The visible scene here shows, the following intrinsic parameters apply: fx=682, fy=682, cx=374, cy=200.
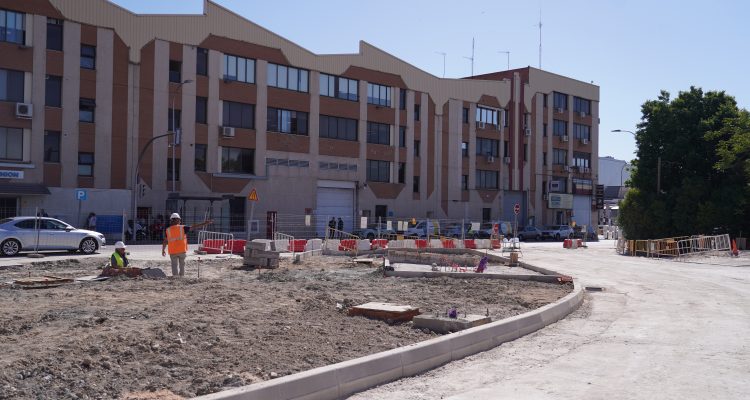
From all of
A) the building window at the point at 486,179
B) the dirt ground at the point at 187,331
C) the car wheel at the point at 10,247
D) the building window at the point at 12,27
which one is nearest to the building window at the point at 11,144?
the building window at the point at 12,27

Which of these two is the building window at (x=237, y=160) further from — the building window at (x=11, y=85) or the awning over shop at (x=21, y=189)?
the building window at (x=11, y=85)

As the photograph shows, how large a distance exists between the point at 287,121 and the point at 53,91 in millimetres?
16552

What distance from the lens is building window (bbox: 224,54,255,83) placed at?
4828 cm

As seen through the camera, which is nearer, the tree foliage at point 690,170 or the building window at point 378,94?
the tree foliage at point 690,170

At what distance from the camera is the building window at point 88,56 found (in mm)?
42219

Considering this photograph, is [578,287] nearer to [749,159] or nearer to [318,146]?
[749,159]

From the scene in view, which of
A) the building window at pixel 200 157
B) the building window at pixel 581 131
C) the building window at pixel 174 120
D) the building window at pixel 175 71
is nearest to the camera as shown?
the building window at pixel 174 120

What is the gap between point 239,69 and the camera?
48969 millimetres

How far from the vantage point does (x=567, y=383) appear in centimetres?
760

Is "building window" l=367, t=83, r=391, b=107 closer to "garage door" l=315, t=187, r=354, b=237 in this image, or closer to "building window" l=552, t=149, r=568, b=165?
"garage door" l=315, t=187, r=354, b=237

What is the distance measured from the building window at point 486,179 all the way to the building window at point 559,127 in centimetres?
1084

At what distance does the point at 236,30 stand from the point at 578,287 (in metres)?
38.2

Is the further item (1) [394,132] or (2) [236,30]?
(1) [394,132]

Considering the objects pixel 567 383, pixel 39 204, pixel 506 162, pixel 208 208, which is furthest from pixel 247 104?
pixel 567 383
